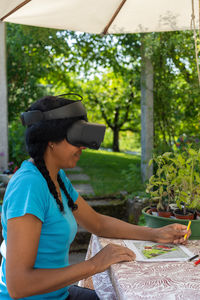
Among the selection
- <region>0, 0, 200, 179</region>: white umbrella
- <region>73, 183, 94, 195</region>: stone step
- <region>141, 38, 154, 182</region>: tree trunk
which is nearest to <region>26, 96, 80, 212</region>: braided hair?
<region>0, 0, 200, 179</region>: white umbrella

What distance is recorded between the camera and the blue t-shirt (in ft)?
4.62

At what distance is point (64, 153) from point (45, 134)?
122 mm

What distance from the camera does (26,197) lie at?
4.65 feet

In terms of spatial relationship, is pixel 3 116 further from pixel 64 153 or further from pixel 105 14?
pixel 64 153

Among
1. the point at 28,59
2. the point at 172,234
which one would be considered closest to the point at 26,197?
the point at 172,234

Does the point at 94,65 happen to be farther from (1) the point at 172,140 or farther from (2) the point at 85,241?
(2) the point at 85,241

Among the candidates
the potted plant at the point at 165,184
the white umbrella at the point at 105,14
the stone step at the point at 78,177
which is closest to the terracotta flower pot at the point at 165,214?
the potted plant at the point at 165,184

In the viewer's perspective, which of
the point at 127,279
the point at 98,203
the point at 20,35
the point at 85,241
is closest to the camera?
the point at 127,279

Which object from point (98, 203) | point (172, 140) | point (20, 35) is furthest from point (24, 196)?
point (20, 35)

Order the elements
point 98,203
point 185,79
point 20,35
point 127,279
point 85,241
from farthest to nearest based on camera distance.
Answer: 1. point 20,35
2. point 185,79
3. point 98,203
4. point 85,241
5. point 127,279

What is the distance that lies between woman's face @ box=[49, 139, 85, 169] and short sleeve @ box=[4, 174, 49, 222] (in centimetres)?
16

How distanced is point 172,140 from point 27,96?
124 inches

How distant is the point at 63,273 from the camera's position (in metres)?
1.41

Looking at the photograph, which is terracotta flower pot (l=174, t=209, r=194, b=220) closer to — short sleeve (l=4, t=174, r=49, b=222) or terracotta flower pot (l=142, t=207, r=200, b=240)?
terracotta flower pot (l=142, t=207, r=200, b=240)
